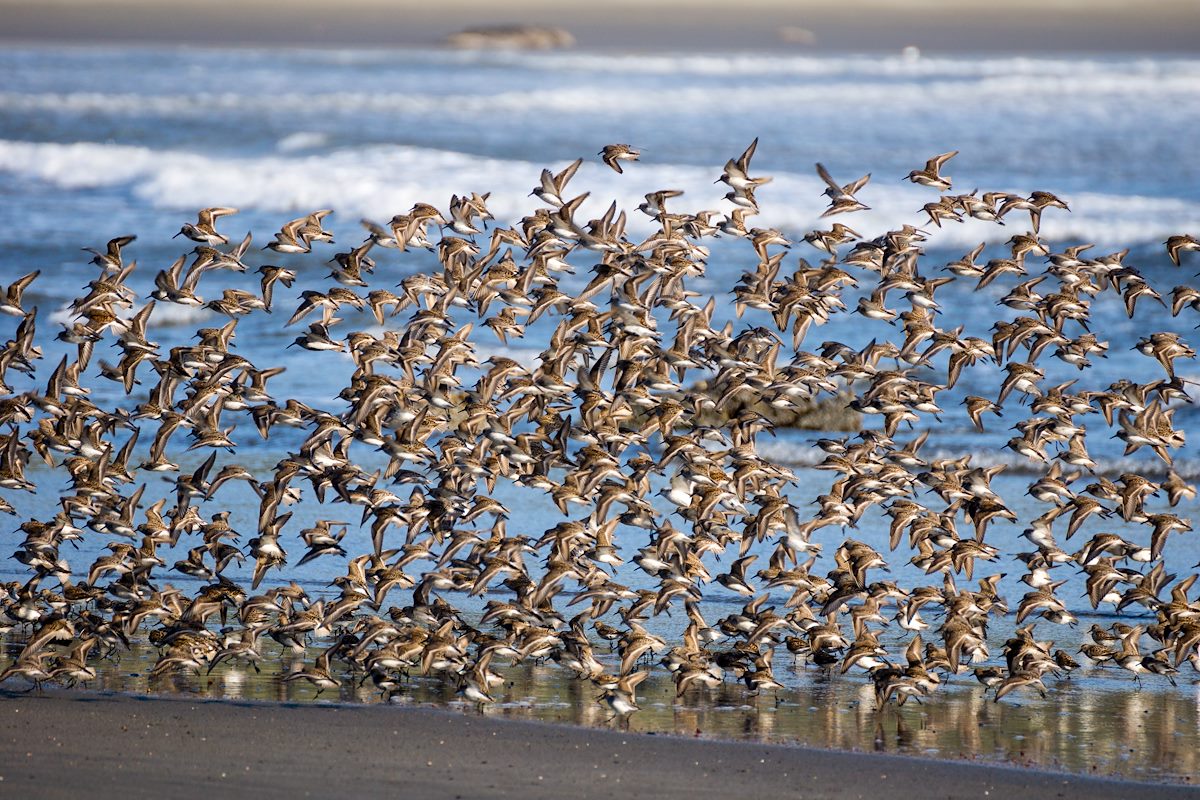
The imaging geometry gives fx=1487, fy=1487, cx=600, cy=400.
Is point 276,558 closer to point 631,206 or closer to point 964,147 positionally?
point 631,206

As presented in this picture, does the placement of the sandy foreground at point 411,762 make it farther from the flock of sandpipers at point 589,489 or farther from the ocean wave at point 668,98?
the ocean wave at point 668,98

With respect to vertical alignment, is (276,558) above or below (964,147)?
below

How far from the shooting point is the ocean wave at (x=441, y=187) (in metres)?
37.1

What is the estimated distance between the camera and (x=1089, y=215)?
37500 mm

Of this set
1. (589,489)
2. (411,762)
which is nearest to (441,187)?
(589,489)

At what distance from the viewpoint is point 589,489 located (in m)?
11.2

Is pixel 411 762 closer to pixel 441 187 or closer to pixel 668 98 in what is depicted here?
pixel 441 187

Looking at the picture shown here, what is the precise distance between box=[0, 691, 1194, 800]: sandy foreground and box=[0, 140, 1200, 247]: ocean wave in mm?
28187

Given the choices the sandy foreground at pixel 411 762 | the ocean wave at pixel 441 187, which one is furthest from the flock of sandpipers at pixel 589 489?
the ocean wave at pixel 441 187

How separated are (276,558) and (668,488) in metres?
3.01

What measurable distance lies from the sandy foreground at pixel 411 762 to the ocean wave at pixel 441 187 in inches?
1110

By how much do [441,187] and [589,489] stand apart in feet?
111

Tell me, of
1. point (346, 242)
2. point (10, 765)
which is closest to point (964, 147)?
point (346, 242)

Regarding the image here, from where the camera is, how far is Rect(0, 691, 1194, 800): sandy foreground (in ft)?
28.2
